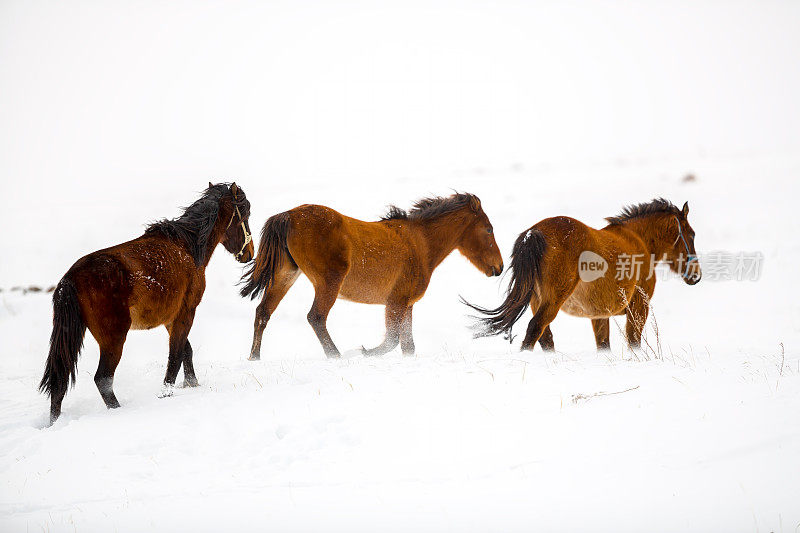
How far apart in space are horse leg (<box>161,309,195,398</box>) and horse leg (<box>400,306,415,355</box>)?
295cm

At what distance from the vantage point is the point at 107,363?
514cm

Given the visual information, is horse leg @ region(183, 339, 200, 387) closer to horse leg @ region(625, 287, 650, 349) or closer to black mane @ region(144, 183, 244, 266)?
black mane @ region(144, 183, 244, 266)

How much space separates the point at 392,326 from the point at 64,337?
4.05 metres

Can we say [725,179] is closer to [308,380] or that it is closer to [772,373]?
[772,373]

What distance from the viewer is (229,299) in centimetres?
1505

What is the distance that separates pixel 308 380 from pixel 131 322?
5.94 feet

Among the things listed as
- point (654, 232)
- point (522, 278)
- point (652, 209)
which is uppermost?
point (652, 209)

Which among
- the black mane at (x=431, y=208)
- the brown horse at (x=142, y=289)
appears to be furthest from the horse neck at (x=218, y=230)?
the black mane at (x=431, y=208)

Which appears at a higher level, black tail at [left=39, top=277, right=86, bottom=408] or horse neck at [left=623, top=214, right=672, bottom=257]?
horse neck at [left=623, top=214, right=672, bottom=257]

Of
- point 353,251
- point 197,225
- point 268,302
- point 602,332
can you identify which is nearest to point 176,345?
point 197,225

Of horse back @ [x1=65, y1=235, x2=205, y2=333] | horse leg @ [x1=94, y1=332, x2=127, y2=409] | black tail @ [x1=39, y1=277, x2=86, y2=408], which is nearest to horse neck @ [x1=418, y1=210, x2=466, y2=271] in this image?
horse back @ [x1=65, y1=235, x2=205, y2=333]

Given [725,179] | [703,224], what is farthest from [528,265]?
[725,179]

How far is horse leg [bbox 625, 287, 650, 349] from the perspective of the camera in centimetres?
759

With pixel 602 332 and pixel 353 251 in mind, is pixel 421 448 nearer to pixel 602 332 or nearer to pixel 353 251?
pixel 353 251
